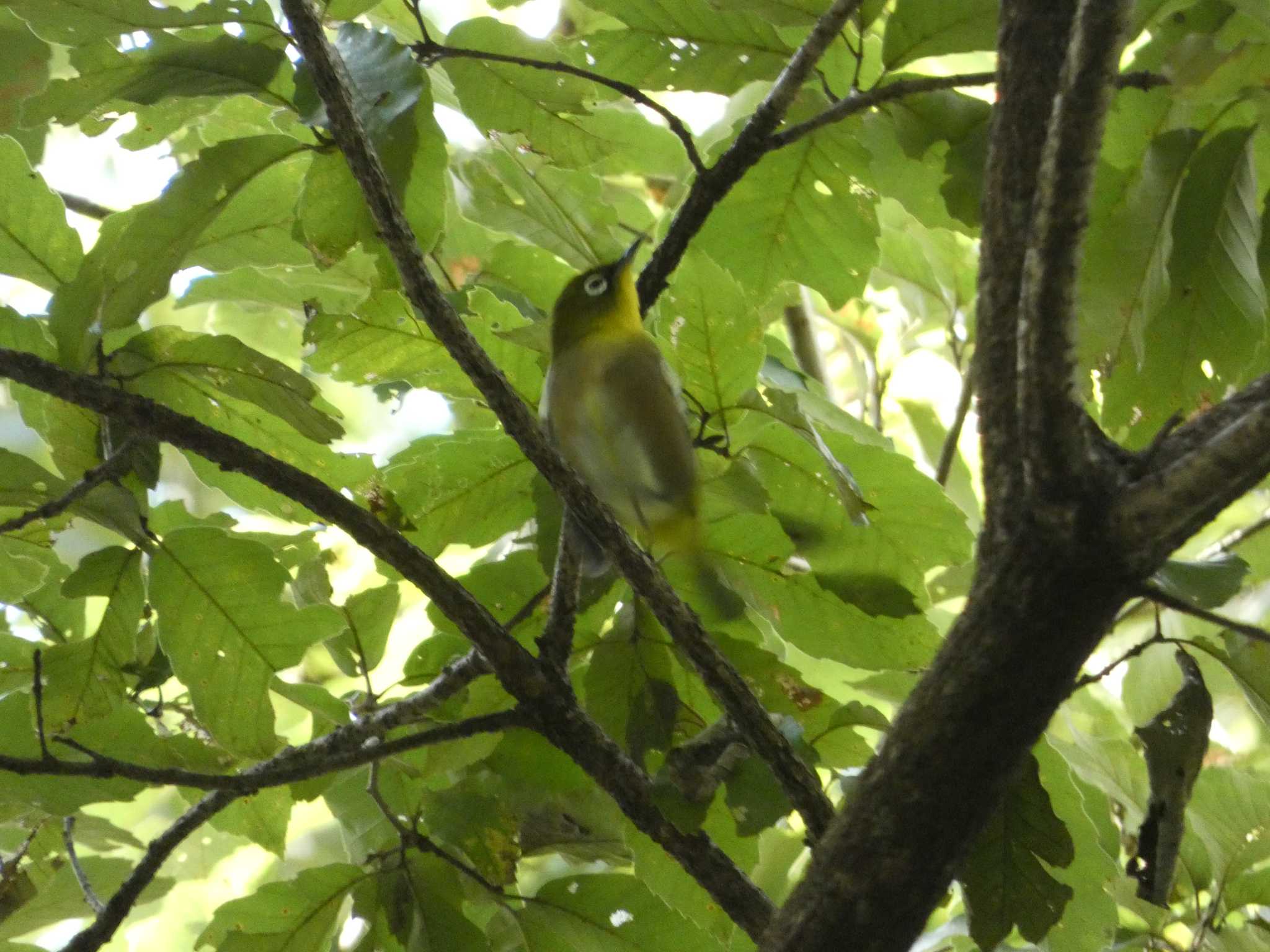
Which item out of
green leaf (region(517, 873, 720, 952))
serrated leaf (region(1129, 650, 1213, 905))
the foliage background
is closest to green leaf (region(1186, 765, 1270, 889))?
the foliage background

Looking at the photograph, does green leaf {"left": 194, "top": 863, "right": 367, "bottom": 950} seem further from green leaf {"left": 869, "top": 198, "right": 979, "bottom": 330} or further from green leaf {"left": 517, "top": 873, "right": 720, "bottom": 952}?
green leaf {"left": 869, "top": 198, "right": 979, "bottom": 330}

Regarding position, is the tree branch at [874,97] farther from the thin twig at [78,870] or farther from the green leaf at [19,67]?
the thin twig at [78,870]

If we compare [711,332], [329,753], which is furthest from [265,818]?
[711,332]

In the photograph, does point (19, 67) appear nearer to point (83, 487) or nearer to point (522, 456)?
point (83, 487)

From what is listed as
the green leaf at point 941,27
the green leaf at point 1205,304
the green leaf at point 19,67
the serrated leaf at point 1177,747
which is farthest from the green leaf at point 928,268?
the green leaf at point 19,67

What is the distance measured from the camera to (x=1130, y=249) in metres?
1.38

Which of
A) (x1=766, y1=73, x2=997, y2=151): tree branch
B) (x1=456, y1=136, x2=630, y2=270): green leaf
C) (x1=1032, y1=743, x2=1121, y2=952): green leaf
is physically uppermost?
(x1=456, y1=136, x2=630, y2=270): green leaf

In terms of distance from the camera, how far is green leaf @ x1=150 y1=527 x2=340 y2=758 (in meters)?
1.33

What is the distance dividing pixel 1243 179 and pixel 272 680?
1.27 metres

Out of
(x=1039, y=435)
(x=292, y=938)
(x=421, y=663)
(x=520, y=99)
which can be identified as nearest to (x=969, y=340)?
(x=520, y=99)

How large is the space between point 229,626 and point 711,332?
655 millimetres

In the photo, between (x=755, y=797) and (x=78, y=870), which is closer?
(x=755, y=797)

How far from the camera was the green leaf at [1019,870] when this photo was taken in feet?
4.01

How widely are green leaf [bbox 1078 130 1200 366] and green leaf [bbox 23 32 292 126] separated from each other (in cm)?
94
